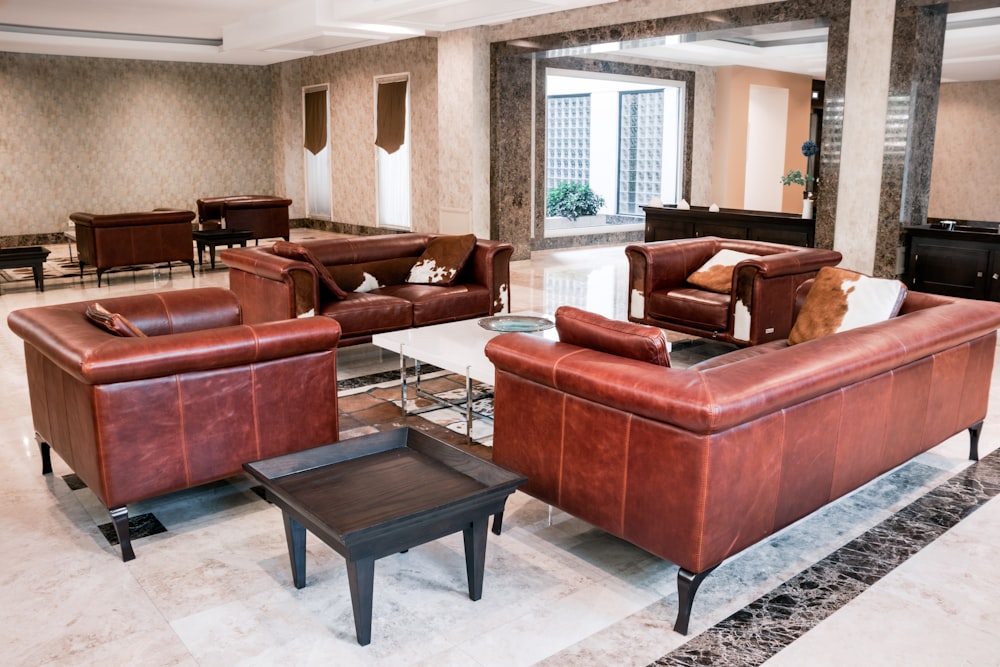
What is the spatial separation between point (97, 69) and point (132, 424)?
1211 centimetres

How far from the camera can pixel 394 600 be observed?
2.62 meters

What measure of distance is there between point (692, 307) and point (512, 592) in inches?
133

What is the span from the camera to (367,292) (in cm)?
576

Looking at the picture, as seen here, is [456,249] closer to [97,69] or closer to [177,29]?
[177,29]

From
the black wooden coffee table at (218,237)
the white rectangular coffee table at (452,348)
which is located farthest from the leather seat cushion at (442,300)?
the black wooden coffee table at (218,237)

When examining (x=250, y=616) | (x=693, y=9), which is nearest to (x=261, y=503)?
(x=250, y=616)

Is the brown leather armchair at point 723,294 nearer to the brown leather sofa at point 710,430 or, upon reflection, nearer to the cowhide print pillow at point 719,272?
the cowhide print pillow at point 719,272

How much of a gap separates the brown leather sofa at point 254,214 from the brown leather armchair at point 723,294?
20.8 ft

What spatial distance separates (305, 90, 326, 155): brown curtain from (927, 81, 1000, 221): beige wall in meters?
11.0

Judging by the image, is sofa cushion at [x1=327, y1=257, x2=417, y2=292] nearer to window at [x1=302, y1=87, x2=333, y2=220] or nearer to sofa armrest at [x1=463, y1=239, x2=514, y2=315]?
sofa armrest at [x1=463, y1=239, x2=514, y2=315]

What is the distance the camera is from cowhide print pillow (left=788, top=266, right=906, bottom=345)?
3689mm

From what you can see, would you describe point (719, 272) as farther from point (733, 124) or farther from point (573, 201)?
point (733, 124)

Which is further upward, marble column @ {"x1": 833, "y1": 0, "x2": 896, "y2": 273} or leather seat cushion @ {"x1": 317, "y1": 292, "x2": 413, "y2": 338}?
marble column @ {"x1": 833, "y1": 0, "x2": 896, "y2": 273}

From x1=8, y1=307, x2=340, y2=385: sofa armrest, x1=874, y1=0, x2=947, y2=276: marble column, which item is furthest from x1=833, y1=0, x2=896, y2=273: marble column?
x1=8, y1=307, x2=340, y2=385: sofa armrest
